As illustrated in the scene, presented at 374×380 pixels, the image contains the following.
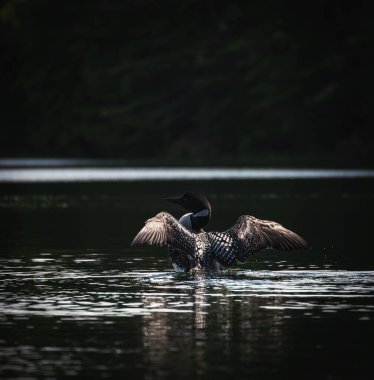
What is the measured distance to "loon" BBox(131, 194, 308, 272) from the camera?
60.3 feet

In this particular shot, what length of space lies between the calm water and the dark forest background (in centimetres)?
4820

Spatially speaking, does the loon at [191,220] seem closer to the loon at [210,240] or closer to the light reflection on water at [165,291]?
the loon at [210,240]

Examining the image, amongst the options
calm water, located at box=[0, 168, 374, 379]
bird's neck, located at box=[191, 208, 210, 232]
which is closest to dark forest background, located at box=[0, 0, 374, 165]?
calm water, located at box=[0, 168, 374, 379]

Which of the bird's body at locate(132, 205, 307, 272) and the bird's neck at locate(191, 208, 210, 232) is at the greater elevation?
the bird's neck at locate(191, 208, 210, 232)

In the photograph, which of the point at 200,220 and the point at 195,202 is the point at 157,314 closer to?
the point at 200,220

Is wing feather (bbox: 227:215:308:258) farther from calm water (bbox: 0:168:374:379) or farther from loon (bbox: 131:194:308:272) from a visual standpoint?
calm water (bbox: 0:168:374:379)

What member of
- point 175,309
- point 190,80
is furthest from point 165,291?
point 190,80

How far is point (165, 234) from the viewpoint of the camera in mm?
18406

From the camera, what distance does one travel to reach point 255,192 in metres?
44.7

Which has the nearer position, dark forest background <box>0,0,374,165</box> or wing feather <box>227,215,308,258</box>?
wing feather <box>227,215,308,258</box>

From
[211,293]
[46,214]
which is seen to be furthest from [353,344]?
[46,214]

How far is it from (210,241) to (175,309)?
3.79 metres

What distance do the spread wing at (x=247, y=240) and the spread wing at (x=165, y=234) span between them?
395 mm

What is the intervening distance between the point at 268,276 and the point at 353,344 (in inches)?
239
